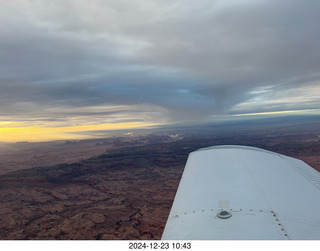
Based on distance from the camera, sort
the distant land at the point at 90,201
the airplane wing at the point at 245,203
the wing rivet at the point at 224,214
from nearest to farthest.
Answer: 1. the airplane wing at the point at 245,203
2. the wing rivet at the point at 224,214
3. the distant land at the point at 90,201

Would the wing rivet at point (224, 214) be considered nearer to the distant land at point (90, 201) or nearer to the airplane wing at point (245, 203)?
the airplane wing at point (245, 203)

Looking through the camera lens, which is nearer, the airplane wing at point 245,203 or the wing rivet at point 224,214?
the airplane wing at point 245,203

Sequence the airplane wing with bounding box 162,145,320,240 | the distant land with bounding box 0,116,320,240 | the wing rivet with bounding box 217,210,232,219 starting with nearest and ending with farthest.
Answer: the airplane wing with bounding box 162,145,320,240 → the wing rivet with bounding box 217,210,232,219 → the distant land with bounding box 0,116,320,240

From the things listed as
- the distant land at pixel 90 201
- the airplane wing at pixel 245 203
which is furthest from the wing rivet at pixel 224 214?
the distant land at pixel 90 201

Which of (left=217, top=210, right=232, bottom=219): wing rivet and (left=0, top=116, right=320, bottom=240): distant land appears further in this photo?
(left=0, top=116, right=320, bottom=240): distant land

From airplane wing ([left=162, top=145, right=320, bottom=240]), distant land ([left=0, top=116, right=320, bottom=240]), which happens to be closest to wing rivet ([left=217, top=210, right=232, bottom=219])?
airplane wing ([left=162, top=145, right=320, bottom=240])

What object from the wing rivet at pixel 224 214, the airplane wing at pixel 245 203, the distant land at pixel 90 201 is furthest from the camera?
the distant land at pixel 90 201

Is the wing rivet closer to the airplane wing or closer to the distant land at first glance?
the airplane wing

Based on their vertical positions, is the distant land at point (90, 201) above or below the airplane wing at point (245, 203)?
below
